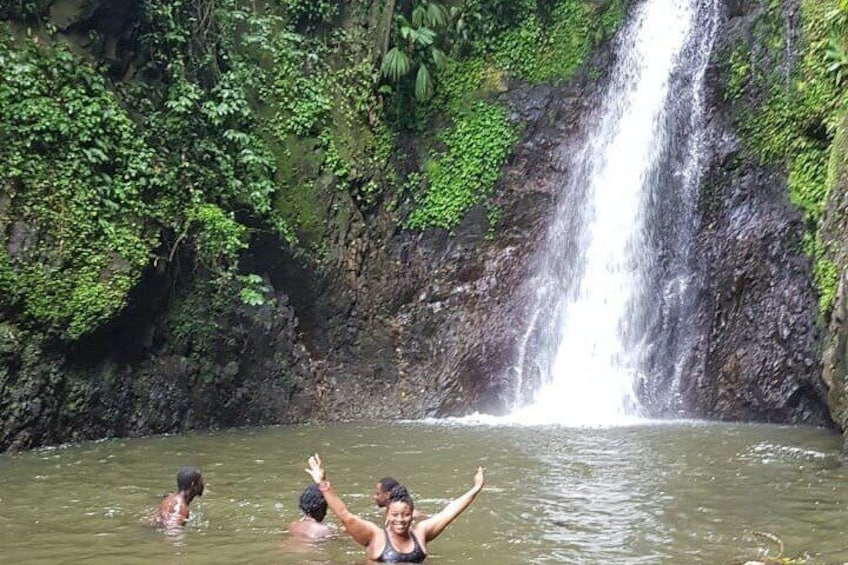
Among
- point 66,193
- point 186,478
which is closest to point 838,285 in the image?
point 186,478

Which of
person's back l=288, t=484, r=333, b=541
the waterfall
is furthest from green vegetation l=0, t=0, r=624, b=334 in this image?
person's back l=288, t=484, r=333, b=541

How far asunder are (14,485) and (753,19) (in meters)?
13.6

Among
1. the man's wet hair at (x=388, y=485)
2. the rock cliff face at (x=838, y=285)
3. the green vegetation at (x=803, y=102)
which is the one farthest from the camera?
the green vegetation at (x=803, y=102)

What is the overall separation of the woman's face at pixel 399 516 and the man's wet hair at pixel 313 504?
49.3 inches

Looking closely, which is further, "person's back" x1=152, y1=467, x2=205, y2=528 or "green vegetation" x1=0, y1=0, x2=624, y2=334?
"green vegetation" x1=0, y1=0, x2=624, y2=334

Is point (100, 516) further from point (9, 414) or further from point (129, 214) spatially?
point (129, 214)

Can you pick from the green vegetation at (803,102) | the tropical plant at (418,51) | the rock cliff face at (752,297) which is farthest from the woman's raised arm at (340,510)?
the tropical plant at (418,51)

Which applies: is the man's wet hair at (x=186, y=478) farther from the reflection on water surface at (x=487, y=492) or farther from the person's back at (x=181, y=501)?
the reflection on water surface at (x=487, y=492)

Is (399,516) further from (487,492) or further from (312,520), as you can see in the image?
(487,492)

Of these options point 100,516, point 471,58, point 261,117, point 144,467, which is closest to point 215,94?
point 261,117

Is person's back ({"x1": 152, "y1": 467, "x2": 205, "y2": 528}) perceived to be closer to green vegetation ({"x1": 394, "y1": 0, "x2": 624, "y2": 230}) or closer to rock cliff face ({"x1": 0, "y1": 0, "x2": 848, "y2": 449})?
rock cliff face ({"x1": 0, "y1": 0, "x2": 848, "y2": 449})

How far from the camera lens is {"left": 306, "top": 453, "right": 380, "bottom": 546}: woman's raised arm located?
5.63 meters

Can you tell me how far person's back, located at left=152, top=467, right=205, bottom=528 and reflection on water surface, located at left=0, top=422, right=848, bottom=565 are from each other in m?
0.15

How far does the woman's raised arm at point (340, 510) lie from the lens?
5629mm
